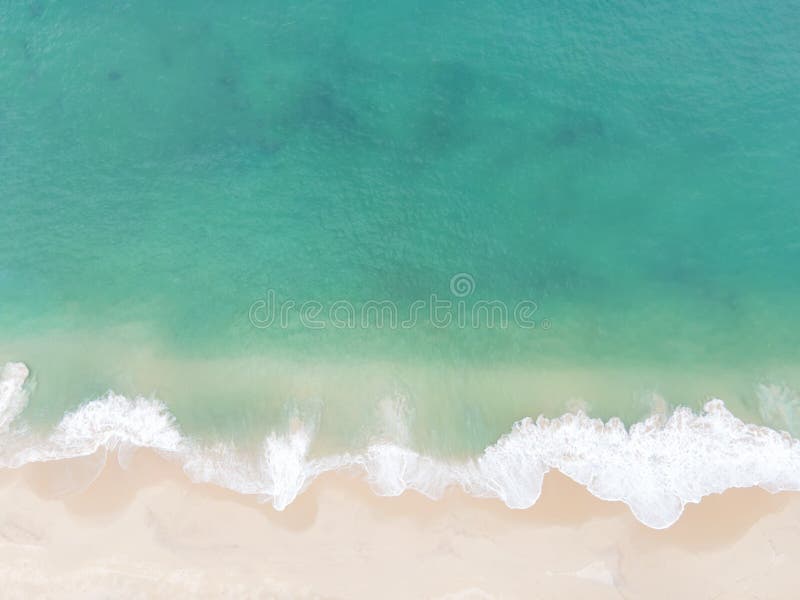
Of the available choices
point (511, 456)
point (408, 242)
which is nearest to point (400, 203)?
point (408, 242)

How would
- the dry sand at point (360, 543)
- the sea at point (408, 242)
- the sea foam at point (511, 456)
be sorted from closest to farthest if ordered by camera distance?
the dry sand at point (360, 543)
the sea foam at point (511, 456)
the sea at point (408, 242)

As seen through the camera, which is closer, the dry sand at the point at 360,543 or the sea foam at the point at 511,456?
the dry sand at the point at 360,543

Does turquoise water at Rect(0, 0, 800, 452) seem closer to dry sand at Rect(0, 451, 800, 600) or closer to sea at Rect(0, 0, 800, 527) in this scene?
sea at Rect(0, 0, 800, 527)

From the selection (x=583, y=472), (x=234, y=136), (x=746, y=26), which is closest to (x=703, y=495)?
(x=583, y=472)

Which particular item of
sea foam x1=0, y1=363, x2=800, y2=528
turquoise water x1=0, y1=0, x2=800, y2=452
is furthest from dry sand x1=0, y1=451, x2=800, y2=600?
turquoise water x1=0, y1=0, x2=800, y2=452

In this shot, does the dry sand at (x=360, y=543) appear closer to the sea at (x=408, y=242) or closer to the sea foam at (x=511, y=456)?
the sea foam at (x=511, y=456)

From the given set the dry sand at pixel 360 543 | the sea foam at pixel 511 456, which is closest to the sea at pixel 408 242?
the sea foam at pixel 511 456

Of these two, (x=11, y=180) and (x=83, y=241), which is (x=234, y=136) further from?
(x=11, y=180)

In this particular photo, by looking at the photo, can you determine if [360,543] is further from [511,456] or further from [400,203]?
[400,203]
